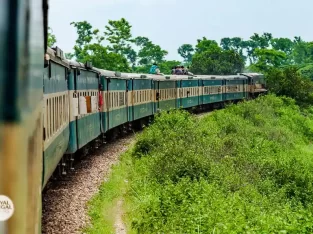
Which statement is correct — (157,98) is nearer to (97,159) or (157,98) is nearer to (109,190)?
(97,159)

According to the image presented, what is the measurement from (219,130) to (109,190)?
11.5 meters

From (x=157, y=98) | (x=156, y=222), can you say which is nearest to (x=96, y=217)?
(x=156, y=222)

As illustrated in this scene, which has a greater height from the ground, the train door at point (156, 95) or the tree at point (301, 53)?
the tree at point (301, 53)

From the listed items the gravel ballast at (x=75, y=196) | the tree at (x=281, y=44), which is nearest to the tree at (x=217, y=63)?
the tree at (x=281, y=44)

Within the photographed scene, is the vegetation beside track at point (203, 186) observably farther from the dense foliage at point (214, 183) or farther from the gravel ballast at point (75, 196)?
the gravel ballast at point (75, 196)

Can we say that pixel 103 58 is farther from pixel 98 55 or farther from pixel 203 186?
pixel 203 186

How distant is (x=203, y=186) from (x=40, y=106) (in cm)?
821

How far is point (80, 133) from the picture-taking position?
42.7ft

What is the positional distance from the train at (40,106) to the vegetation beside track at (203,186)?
1407 millimetres

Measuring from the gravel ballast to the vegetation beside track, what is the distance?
242mm

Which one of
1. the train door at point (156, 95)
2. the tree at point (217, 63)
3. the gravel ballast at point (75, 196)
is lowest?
the gravel ballast at point (75, 196)

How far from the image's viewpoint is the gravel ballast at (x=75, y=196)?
30.2ft

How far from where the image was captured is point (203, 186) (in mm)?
11367

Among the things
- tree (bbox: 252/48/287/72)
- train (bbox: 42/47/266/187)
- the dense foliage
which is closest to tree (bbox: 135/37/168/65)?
tree (bbox: 252/48/287/72)
